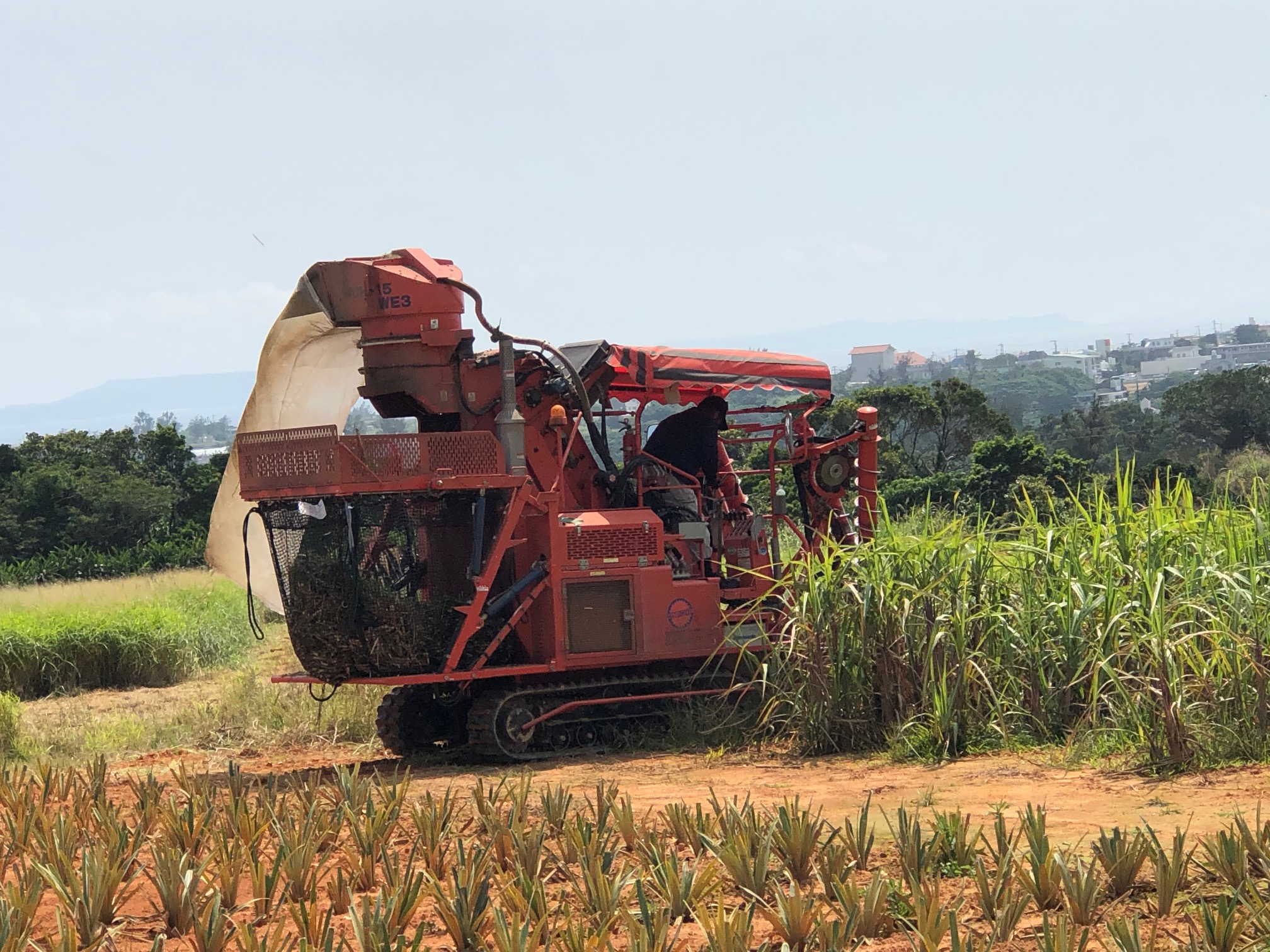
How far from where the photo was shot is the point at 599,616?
36.1 ft

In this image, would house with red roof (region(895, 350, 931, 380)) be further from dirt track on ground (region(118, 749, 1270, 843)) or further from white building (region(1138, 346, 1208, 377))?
dirt track on ground (region(118, 749, 1270, 843))

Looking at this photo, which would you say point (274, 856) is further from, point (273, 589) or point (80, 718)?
point (80, 718)

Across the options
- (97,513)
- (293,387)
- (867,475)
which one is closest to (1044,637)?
(867,475)

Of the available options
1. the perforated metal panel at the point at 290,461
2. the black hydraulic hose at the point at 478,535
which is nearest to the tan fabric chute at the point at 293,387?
the perforated metal panel at the point at 290,461

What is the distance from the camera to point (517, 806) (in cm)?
715

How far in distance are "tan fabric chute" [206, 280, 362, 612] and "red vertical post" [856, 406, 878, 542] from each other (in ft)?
14.7

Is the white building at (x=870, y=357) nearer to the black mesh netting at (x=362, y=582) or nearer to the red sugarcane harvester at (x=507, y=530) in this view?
the red sugarcane harvester at (x=507, y=530)

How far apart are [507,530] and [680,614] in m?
1.58

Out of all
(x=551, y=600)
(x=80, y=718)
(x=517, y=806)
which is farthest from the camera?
(x=80, y=718)

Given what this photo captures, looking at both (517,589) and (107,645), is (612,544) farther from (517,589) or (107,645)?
(107,645)

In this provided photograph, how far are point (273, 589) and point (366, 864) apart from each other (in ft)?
25.8

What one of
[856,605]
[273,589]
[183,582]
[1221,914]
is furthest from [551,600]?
[183,582]

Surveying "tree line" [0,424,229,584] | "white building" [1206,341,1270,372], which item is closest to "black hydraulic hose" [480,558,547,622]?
"tree line" [0,424,229,584]

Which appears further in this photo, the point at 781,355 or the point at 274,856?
the point at 781,355
